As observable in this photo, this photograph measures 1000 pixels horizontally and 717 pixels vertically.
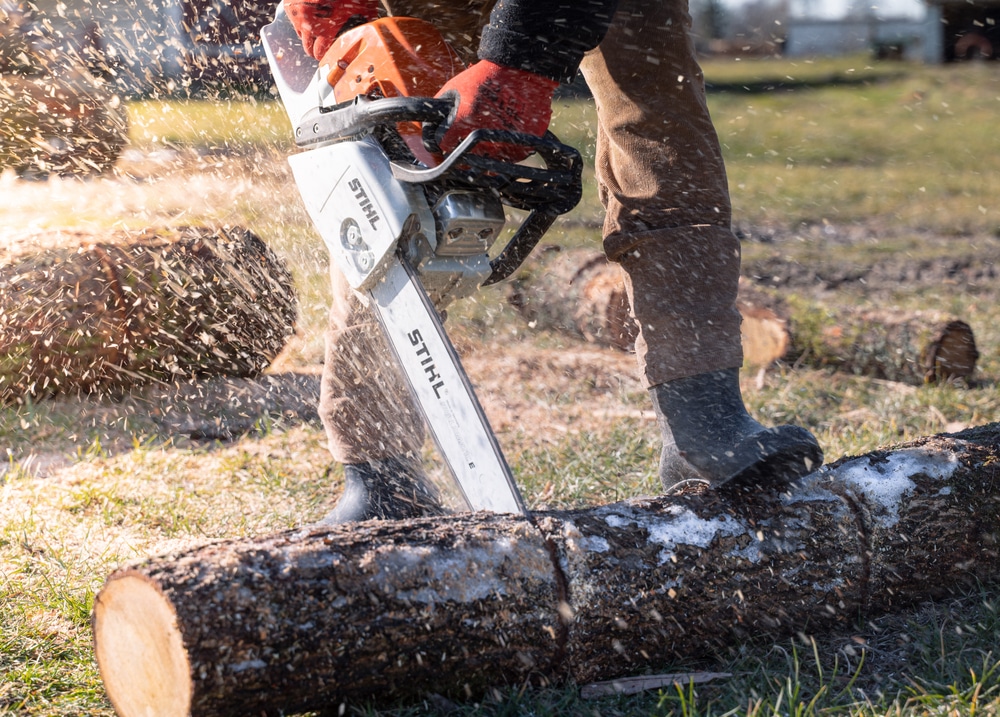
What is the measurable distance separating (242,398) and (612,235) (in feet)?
6.56

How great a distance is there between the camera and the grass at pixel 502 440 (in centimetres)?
167

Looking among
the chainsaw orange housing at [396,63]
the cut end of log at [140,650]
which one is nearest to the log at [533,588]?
the cut end of log at [140,650]

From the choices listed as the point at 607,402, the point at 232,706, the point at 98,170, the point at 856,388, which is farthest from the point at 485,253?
the point at 98,170

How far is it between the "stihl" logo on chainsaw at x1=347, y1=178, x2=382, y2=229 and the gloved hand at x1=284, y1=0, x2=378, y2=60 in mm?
383

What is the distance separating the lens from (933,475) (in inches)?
79.9

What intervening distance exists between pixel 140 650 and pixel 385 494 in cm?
97

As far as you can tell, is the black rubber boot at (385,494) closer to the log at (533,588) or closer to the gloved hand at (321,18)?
the log at (533,588)

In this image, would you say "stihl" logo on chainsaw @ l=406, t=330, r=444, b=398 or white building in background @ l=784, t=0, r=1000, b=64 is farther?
white building in background @ l=784, t=0, r=1000, b=64

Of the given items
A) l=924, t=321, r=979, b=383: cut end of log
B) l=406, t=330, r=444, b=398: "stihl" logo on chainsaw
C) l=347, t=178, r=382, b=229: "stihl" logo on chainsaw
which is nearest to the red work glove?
l=347, t=178, r=382, b=229: "stihl" logo on chainsaw

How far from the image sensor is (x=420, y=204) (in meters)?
1.84

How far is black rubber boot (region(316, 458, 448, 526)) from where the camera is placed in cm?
233

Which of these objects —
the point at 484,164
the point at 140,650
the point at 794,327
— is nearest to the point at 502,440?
the point at 794,327

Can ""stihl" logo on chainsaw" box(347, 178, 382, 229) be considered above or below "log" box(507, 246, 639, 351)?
above

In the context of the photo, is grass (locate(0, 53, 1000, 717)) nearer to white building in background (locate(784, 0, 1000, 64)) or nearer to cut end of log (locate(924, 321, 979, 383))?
cut end of log (locate(924, 321, 979, 383))
